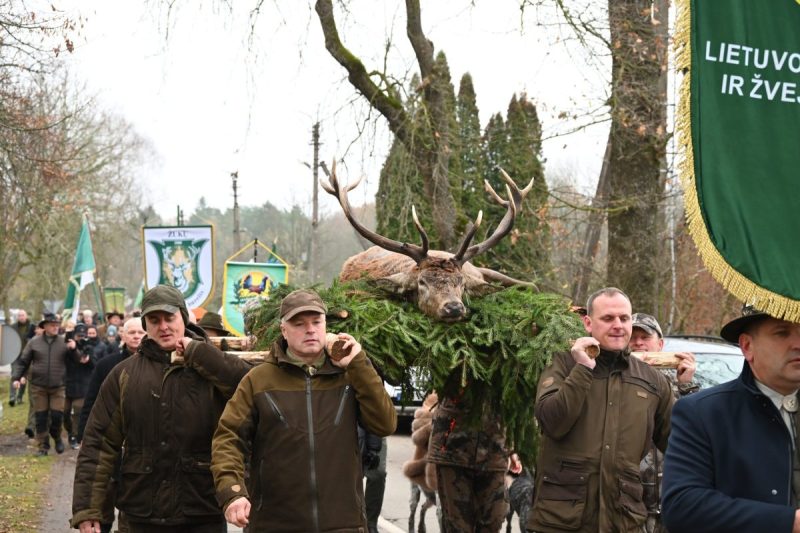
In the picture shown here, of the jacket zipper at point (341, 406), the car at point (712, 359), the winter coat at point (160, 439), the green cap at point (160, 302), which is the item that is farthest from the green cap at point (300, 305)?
the car at point (712, 359)

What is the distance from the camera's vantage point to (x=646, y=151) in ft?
45.1

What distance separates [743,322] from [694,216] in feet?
1.26

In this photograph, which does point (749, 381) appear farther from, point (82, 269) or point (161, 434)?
point (82, 269)

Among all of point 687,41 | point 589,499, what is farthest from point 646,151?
point 687,41

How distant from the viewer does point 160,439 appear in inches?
237

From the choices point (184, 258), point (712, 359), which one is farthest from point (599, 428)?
point (184, 258)

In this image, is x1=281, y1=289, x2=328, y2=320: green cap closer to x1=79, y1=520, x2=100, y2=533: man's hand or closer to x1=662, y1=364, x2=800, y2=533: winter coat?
x1=79, y1=520, x2=100, y2=533: man's hand

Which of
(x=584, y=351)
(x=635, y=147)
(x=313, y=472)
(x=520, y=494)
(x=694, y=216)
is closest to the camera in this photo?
(x=694, y=216)

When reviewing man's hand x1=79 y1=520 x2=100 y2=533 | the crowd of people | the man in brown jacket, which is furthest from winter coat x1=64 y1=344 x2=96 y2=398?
the man in brown jacket

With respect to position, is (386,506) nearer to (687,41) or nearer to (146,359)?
(146,359)

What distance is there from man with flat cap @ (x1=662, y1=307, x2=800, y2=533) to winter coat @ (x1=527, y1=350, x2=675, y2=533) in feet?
6.99

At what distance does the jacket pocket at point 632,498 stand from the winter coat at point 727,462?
2.15 meters

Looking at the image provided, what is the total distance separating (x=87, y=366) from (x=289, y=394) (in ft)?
40.7

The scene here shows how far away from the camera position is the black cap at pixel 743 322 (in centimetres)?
331
